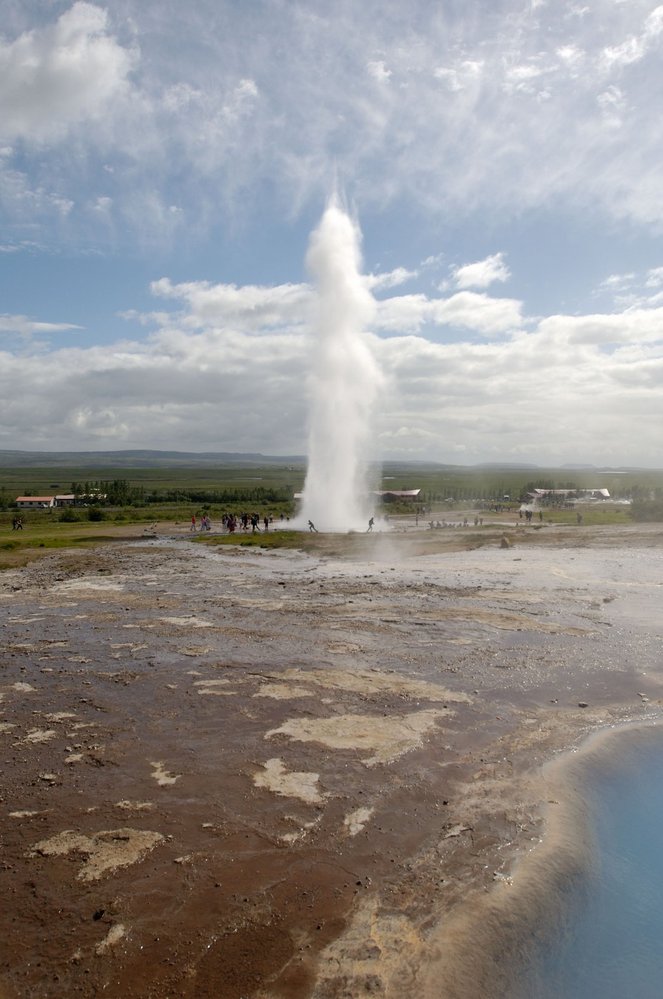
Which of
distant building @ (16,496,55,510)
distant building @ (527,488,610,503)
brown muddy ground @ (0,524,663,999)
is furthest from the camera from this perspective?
distant building @ (16,496,55,510)

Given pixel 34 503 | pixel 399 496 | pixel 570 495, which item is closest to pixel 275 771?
pixel 399 496

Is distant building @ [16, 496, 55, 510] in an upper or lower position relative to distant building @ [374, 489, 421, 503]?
lower

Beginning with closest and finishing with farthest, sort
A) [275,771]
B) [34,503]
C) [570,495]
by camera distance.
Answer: [275,771] < [570,495] < [34,503]

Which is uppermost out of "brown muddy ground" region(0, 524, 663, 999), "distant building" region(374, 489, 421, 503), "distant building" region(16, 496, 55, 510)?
"distant building" region(374, 489, 421, 503)

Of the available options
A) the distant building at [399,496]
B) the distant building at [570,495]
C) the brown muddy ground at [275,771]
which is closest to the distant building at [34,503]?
the distant building at [399,496]

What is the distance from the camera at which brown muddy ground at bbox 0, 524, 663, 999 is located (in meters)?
4.82

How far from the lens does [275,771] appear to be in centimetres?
742

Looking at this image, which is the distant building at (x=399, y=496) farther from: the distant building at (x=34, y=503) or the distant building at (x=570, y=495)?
the distant building at (x=34, y=503)

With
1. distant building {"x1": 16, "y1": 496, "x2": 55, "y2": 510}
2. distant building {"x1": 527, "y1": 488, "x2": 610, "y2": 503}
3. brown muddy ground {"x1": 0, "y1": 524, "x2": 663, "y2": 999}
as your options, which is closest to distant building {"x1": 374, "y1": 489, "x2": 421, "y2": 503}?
distant building {"x1": 527, "y1": 488, "x2": 610, "y2": 503}

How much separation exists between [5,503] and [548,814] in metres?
72.2

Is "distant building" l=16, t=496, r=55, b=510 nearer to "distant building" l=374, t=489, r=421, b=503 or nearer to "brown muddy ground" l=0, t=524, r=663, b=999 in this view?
"distant building" l=374, t=489, r=421, b=503

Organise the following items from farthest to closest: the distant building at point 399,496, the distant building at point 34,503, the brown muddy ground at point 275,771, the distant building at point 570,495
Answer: the distant building at point 34,503 → the distant building at point 399,496 → the distant building at point 570,495 → the brown muddy ground at point 275,771

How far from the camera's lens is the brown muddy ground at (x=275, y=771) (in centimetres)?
482

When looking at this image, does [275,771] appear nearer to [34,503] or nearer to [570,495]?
[570,495]
